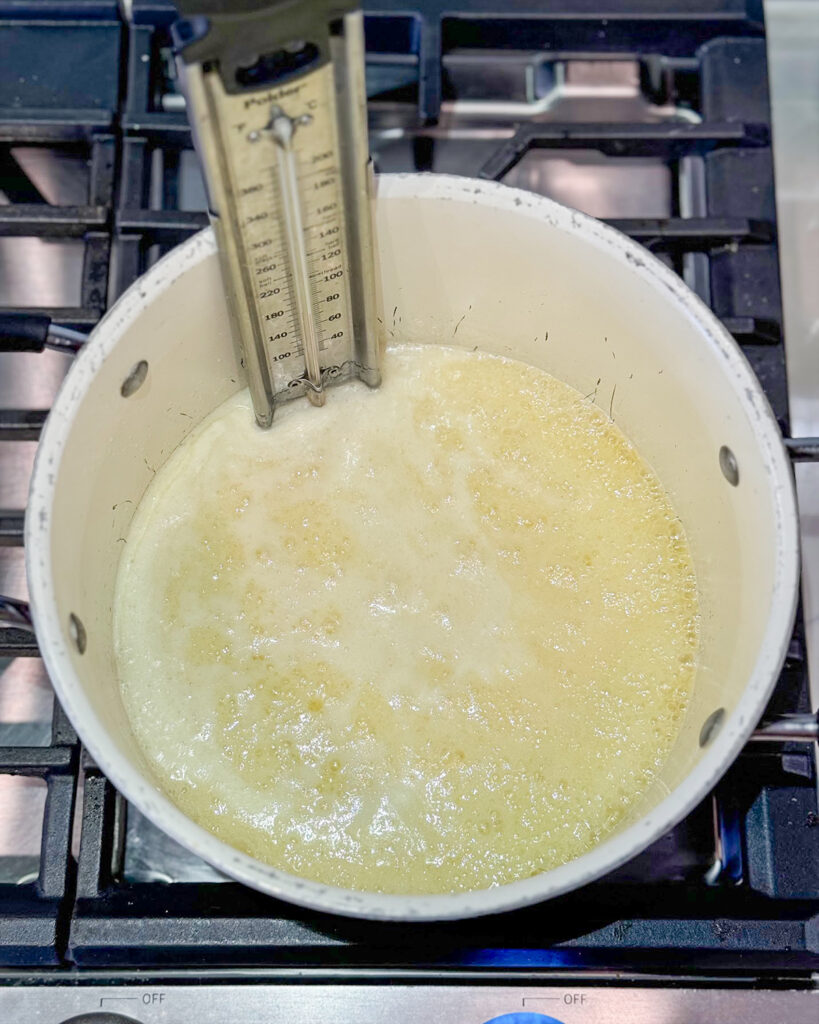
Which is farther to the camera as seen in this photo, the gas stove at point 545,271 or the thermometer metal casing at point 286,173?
the gas stove at point 545,271

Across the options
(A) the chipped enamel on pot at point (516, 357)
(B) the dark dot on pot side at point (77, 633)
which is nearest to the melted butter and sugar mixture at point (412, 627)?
(A) the chipped enamel on pot at point (516, 357)

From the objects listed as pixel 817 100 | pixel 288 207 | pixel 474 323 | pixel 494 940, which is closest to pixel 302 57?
pixel 288 207

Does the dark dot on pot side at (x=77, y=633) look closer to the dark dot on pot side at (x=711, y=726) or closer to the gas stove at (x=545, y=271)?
the gas stove at (x=545, y=271)

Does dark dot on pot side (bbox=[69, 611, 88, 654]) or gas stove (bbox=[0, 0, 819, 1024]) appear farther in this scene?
gas stove (bbox=[0, 0, 819, 1024])

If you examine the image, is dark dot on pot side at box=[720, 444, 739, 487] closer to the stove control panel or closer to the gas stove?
the gas stove

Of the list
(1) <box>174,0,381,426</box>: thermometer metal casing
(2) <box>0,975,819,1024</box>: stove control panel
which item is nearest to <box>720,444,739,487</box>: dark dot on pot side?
(1) <box>174,0,381,426</box>: thermometer metal casing

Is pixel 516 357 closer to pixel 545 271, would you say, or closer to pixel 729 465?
pixel 545 271
